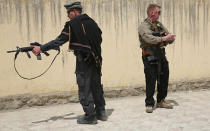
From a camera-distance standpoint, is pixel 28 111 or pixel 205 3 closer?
pixel 28 111

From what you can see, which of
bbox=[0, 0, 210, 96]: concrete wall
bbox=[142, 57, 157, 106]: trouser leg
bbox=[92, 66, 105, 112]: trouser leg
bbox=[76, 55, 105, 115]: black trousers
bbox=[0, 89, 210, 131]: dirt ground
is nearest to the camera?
bbox=[0, 89, 210, 131]: dirt ground

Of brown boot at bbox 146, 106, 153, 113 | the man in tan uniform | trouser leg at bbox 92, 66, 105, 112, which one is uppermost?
the man in tan uniform

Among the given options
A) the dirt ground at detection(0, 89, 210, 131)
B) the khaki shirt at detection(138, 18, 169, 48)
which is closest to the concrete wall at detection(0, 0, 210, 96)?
the dirt ground at detection(0, 89, 210, 131)

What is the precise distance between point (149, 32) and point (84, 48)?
3.52 feet

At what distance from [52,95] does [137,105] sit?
157 centimetres

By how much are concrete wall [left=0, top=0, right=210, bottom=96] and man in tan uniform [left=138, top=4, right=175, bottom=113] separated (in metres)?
1.09

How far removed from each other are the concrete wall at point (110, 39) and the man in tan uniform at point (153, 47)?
3.58 ft

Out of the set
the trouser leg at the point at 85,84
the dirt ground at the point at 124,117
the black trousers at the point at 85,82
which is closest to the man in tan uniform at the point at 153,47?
the dirt ground at the point at 124,117

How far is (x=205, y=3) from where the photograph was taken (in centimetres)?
646

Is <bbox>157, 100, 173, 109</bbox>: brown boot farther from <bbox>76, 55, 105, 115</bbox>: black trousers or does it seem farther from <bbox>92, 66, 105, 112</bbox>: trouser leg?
<bbox>76, 55, 105, 115</bbox>: black trousers

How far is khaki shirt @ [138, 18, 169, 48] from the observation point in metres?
4.70

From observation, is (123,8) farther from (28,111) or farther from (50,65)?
(28,111)

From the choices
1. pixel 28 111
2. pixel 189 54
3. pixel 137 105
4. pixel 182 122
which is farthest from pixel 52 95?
pixel 189 54

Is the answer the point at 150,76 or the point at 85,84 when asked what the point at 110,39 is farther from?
the point at 85,84
